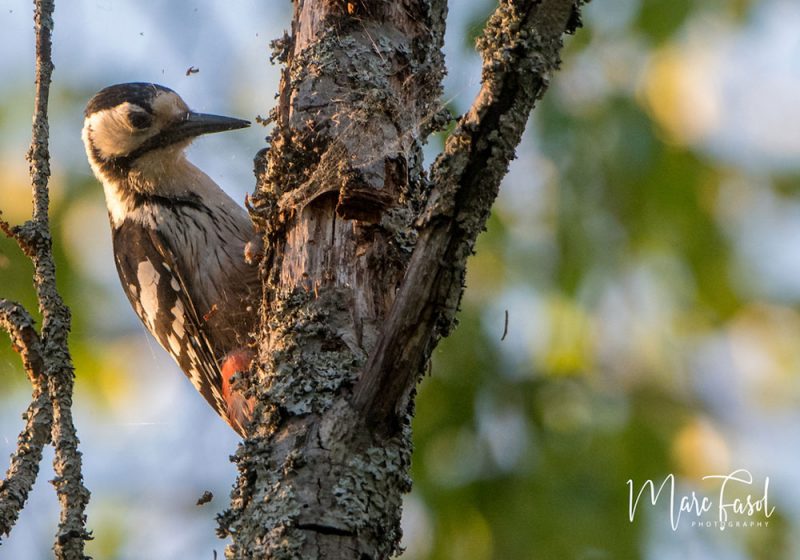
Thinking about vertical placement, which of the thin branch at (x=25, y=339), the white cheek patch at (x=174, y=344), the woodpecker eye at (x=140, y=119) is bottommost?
the thin branch at (x=25, y=339)

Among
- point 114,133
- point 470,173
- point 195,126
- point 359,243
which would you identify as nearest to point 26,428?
point 359,243

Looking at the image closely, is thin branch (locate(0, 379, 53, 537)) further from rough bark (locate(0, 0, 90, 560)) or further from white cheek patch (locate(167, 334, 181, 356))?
white cheek patch (locate(167, 334, 181, 356))

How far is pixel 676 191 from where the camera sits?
3312mm

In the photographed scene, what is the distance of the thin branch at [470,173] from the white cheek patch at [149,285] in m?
2.42

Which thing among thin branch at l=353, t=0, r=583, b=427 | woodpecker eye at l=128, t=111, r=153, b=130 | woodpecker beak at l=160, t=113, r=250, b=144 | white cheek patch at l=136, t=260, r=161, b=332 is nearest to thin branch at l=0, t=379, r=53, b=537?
thin branch at l=353, t=0, r=583, b=427

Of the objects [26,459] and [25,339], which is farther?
[25,339]

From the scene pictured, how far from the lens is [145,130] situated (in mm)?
4152

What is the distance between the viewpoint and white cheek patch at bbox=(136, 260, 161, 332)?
405 centimetres

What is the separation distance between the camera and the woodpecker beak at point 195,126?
398 centimetres

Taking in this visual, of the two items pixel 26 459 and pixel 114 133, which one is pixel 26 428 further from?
pixel 114 133

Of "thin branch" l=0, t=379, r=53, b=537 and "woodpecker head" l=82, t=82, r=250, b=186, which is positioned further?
"woodpecker head" l=82, t=82, r=250, b=186

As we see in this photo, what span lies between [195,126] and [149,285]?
0.75 metres

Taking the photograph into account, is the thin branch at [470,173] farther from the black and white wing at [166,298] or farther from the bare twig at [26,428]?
the black and white wing at [166,298]

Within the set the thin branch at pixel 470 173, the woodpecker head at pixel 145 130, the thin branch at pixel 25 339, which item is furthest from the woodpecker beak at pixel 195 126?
the thin branch at pixel 470 173
